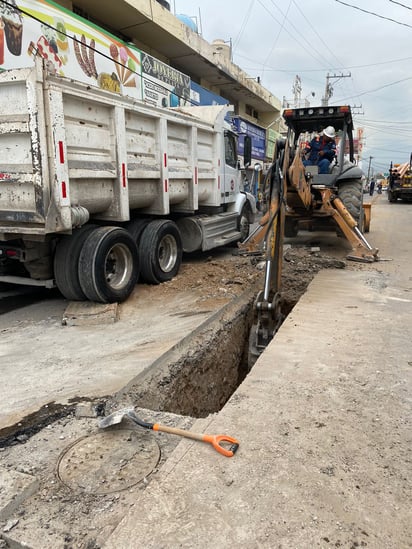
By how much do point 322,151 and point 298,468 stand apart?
909 centimetres

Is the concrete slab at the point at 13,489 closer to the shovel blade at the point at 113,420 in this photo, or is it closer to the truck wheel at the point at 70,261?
the shovel blade at the point at 113,420

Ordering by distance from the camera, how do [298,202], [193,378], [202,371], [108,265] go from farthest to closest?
[298,202], [108,265], [202,371], [193,378]

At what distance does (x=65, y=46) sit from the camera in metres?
10.8

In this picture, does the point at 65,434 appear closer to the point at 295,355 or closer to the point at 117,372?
the point at 117,372

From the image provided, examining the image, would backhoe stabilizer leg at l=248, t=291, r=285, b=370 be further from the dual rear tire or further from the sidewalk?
the dual rear tire

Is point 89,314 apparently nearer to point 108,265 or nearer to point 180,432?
point 108,265

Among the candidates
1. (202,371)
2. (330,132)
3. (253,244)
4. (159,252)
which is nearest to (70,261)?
(159,252)

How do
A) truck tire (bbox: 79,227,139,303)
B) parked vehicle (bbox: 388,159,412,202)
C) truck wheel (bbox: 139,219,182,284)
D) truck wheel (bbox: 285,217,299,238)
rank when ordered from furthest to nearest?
parked vehicle (bbox: 388,159,412,202) → truck wheel (bbox: 285,217,299,238) → truck wheel (bbox: 139,219,182,284) → truck tire (bbox: 79,227,139,303)

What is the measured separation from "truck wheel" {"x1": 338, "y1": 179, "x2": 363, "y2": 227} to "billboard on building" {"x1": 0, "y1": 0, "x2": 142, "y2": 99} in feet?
20.3

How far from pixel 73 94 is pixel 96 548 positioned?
492 cm

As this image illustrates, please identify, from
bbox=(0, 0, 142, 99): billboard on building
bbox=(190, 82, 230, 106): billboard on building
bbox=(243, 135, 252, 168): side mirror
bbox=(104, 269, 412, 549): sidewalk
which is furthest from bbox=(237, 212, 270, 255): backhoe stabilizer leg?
bbox=(190, 82, 230, 106): billboard on building

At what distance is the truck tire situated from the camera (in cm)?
578

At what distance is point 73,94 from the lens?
5.31 metres

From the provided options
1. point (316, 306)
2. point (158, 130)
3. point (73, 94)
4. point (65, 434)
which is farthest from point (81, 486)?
point (158, 130)
